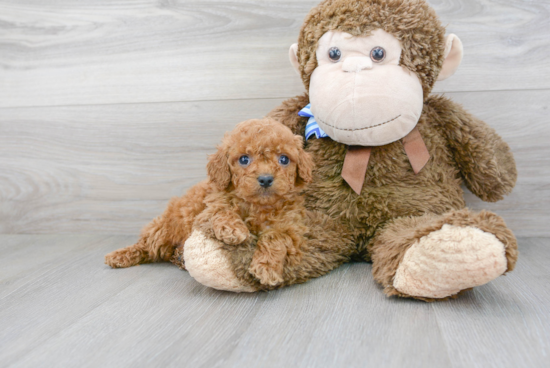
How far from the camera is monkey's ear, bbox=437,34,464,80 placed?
0.94 meters

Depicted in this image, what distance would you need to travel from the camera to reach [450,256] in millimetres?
727

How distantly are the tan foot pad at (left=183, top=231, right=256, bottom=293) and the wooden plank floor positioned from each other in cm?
3

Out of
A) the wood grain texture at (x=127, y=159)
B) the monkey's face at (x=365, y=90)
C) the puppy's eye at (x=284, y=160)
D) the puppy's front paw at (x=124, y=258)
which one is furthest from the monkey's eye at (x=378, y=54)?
the puppy's front paw at (x=124, y=258)

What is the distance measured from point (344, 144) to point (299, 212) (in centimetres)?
20

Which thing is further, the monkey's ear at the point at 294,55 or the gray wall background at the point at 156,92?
the gray wall background at the point at 156,92

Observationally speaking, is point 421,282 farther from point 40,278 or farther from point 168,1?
point 168,1

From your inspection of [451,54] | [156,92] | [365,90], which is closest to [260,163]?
[365,90]

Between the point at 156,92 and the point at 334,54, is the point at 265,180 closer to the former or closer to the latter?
the point at 334,54

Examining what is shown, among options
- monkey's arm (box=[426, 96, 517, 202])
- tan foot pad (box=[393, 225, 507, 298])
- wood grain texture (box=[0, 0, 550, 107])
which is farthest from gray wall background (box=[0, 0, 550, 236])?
tan foot pad (box=[393, 225, 507, 298])

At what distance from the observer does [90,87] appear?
1323 millimetres

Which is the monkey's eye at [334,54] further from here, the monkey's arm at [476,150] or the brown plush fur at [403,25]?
the monkey's arm at [476,150]

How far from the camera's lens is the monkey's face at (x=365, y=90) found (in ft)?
2.84

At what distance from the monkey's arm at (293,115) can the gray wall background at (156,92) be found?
16 cm

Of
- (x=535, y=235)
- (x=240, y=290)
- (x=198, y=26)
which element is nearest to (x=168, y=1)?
(x=198, y=26)
